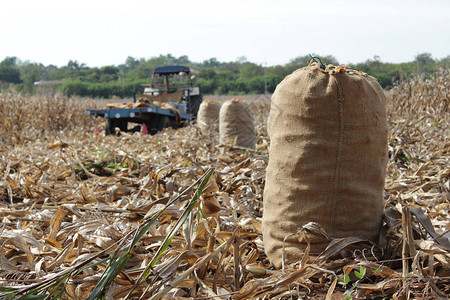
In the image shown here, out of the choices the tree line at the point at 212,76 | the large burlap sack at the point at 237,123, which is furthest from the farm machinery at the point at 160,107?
the large burlap sack at the point at 237,123

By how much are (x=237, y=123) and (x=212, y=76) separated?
110 ft

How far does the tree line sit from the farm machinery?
2.93 ft

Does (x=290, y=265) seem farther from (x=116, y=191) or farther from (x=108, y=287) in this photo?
(x=116, y=191)

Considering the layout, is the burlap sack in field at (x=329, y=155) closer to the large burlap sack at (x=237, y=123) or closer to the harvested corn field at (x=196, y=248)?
the harvested corn field at (x=196, y=248)

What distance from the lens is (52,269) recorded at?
186cm

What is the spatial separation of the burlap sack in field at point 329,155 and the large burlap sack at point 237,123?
4.25m

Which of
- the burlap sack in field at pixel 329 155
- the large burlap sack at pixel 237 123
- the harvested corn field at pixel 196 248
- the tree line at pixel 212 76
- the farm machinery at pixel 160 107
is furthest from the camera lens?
the farm machinery at pixel 160 107

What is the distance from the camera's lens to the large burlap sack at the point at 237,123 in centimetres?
619

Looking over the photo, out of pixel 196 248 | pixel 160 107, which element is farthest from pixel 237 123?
pixel 160 107

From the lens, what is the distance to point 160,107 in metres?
12.0

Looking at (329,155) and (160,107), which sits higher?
(329,155)

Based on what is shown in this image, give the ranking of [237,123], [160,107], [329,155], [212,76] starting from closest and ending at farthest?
[329,155]
[237,123]
[160,107]
[212,76]

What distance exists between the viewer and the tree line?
15.7 feet

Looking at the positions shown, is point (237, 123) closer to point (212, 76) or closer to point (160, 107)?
point (160, 107)
